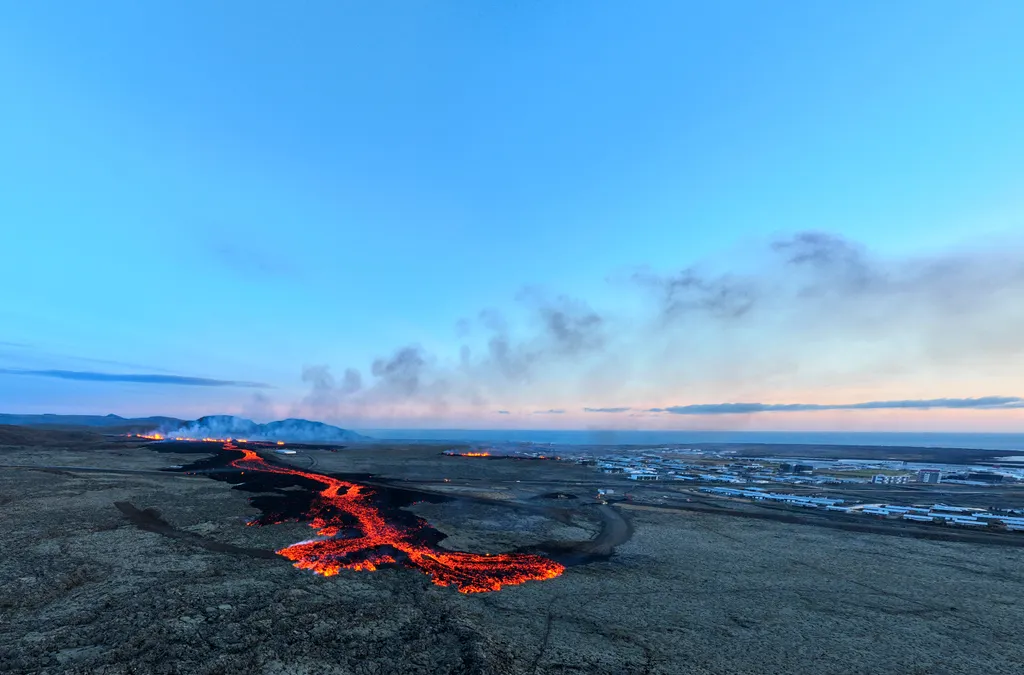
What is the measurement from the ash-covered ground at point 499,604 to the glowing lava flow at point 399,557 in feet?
4.17

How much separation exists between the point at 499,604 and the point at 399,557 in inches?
394

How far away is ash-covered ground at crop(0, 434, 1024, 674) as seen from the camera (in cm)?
1766

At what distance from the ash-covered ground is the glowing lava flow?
1.27 m

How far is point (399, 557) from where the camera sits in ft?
98.2

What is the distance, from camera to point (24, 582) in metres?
22.5

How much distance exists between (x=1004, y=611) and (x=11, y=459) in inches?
4738

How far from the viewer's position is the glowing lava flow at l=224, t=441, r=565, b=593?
2670 cm

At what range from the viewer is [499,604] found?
22906 millimetres

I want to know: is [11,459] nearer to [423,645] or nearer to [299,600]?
[299,600]

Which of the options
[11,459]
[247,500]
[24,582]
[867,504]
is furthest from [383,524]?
[11,459]

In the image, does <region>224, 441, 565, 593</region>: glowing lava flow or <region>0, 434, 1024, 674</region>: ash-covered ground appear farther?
<region>224, 441, 565, 593</region>: glowing lava flow

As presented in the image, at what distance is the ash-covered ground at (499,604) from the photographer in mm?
17656

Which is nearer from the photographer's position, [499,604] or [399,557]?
[499,604]

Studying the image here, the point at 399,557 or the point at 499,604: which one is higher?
the point at 499,604
